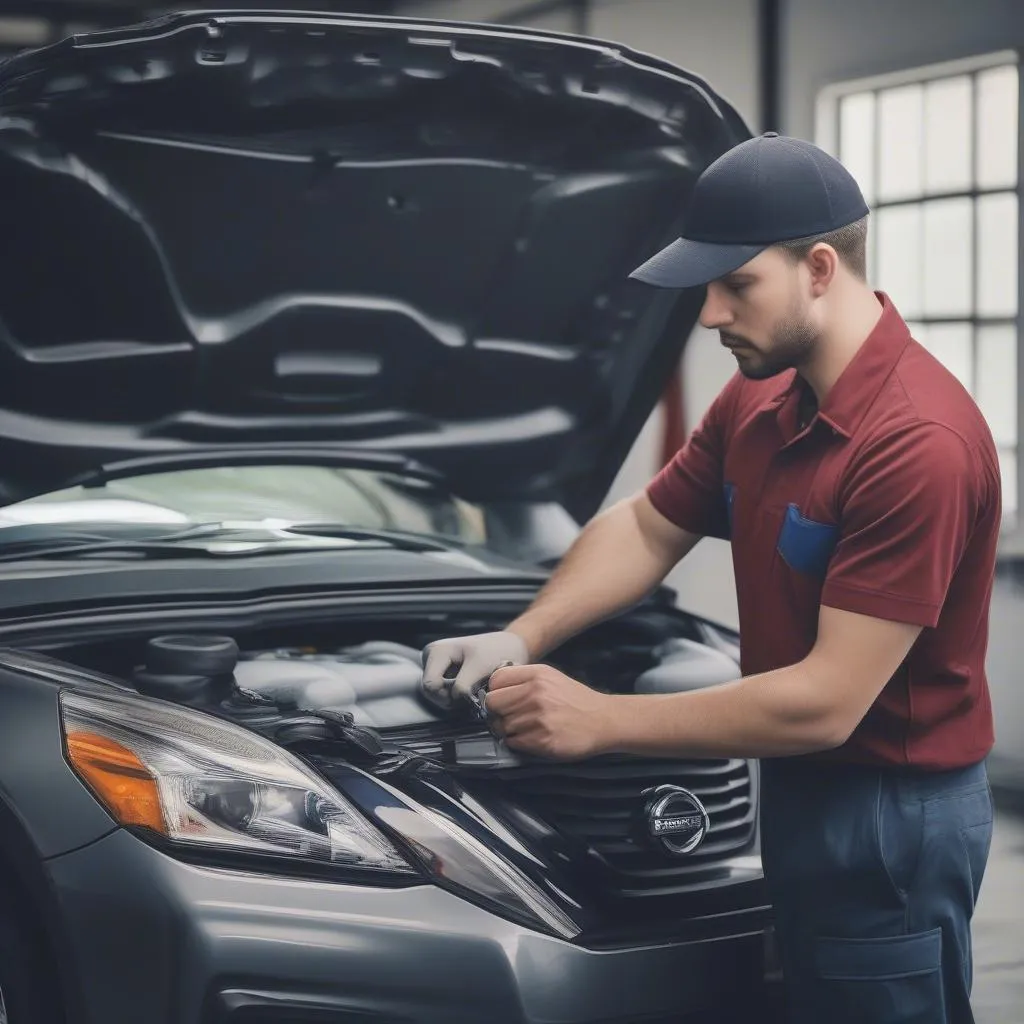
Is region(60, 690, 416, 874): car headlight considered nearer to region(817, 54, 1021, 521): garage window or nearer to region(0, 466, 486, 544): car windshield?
region(0, 466, 486, 544): car windshield

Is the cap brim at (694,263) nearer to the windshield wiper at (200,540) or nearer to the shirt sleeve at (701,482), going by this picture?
the shirt sleeve at (701,482)

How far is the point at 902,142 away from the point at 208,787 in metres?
4.44

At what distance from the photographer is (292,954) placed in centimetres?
187

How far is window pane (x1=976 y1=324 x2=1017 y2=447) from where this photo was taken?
5555 millimetres

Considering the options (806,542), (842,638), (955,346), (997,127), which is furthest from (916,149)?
(842,638)

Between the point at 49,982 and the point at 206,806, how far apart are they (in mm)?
273

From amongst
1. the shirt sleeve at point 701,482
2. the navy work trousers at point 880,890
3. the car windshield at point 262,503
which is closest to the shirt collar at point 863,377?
the shirt sleeve at point 701,482

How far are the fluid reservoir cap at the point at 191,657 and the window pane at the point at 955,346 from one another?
3884mm

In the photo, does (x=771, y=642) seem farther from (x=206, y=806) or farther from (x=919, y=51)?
(x=919, y=51)

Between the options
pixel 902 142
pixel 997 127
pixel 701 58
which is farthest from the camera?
Result: pixel 902 142

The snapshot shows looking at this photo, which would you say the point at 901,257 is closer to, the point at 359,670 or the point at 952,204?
the point at 952,204

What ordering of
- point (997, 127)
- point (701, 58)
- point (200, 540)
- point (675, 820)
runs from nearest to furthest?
point (675, 820) → point (200, 540) → point (701, 58) → point (997, 127)

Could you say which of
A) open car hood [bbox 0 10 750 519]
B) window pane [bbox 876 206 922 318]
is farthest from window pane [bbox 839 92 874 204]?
open car hood [bbox 0 10 750 519]

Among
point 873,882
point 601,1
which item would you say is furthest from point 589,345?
point 601,1
